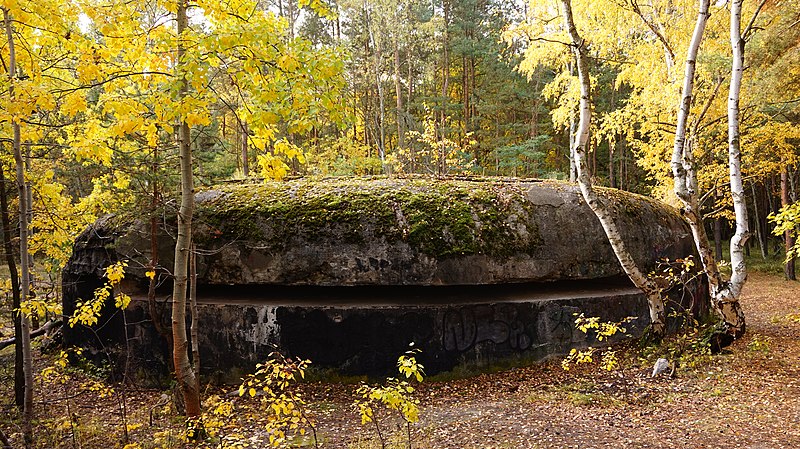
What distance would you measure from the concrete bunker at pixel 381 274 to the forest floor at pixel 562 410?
552mm

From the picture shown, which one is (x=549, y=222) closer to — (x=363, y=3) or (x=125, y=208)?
(x=125, y=208)

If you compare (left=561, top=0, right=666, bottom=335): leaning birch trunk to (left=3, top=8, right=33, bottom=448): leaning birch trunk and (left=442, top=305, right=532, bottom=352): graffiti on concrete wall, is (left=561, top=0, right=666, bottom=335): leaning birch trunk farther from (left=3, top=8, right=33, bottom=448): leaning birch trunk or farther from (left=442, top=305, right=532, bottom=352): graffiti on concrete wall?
(left=3, top=8, right=33, bottom=448): leaning birch trunk

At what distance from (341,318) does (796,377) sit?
5.68 meters

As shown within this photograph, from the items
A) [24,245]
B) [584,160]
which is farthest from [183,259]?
[584,160]

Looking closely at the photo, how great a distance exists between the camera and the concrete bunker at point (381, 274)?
22.3 feet

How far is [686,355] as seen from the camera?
6.59m

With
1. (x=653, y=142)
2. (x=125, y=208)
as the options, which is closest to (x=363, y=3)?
(x=653, y=142)

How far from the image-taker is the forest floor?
4684 mm

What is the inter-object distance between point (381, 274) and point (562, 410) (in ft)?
9.42

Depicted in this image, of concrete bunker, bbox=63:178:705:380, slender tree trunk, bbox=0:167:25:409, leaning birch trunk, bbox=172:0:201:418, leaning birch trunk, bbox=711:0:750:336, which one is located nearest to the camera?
leaning birch trunk, bbox=172:0:201:418

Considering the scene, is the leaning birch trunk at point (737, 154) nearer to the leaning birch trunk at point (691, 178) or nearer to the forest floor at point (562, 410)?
the leaning birch trunk at point (691, 178)

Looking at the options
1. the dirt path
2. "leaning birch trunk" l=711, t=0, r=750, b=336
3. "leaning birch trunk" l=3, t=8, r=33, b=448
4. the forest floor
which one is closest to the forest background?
"leaning birch trunk" l=3, t=8, r=33, b=448

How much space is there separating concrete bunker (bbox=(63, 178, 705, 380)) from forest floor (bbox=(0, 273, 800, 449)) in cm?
55

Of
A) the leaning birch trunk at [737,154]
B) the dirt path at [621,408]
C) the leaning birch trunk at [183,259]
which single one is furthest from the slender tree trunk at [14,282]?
the leaning birch trunk at [737,154]
